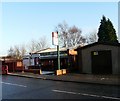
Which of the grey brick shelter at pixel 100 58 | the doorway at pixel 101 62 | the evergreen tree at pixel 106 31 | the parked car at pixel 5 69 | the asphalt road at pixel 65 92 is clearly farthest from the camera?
the evergreen tree at pixel 106 31

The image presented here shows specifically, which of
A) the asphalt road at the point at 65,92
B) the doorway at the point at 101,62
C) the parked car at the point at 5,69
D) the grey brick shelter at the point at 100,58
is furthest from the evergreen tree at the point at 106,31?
the asphalt road at the point at 65,92

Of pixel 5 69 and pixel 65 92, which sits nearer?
pixel 65 92

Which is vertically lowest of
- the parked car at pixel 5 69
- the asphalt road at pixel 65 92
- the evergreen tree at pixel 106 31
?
the asphalt road at pixel 65 92

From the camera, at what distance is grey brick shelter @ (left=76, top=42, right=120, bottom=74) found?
24675 mm

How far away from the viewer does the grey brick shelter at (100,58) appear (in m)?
24.7

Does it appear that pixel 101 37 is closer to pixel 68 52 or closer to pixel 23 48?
pixel 68 52

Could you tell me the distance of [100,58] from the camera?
2592 centimetres

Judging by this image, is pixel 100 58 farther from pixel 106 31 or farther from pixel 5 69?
pixel 106 31

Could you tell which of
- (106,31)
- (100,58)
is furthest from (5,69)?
(106,31)

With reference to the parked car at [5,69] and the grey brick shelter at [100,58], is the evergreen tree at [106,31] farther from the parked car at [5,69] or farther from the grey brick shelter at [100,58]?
the parked car at [5,69]

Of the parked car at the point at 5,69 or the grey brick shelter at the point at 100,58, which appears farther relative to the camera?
the parked car at the point at 5,69

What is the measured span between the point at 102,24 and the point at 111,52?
111ft

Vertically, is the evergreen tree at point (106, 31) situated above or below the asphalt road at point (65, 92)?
above

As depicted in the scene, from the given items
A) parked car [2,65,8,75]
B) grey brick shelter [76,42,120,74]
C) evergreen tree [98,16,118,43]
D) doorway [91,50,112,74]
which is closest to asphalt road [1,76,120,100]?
grey brick shelter [76,42,120,74]
